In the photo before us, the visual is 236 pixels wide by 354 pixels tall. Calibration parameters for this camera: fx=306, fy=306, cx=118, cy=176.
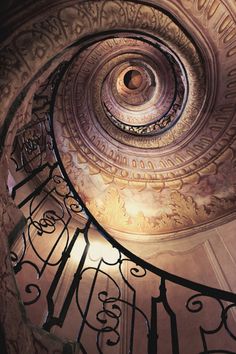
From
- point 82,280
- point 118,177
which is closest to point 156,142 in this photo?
point 118,177

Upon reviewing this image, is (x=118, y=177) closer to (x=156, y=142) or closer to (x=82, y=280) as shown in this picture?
(x=156, y=142)

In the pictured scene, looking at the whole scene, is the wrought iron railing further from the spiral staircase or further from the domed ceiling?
the domed ceiling

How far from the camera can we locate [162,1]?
11.2 ft

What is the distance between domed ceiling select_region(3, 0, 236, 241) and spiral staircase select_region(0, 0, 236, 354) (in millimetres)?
23

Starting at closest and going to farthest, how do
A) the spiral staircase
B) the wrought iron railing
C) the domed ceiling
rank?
the spiral staircase < the wrought iron railing < the domed ceiling

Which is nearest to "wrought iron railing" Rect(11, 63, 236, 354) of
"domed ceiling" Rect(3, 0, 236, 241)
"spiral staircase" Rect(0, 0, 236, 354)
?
"spiral staircase" Rect(0, 0, 236, 354)

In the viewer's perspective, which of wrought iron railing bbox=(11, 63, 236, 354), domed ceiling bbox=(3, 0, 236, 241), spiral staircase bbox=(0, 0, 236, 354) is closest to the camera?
spiral staircase bbox=(0, 0, 236, 354)

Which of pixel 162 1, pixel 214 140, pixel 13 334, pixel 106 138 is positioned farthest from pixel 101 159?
pixel 13 334

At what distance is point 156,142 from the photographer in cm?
621

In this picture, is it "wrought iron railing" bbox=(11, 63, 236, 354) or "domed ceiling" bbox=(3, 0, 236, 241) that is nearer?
"wrought iron railing" bbox=(11, 63, 236, 354)

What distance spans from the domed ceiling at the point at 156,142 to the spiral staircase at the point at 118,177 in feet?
0.08

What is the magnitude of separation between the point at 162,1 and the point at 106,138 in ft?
10.3

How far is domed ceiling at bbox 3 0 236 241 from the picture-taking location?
16.8 feet

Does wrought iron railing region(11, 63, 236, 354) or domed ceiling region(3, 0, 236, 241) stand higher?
domed ceiling region(3, 0, 236, 241)
